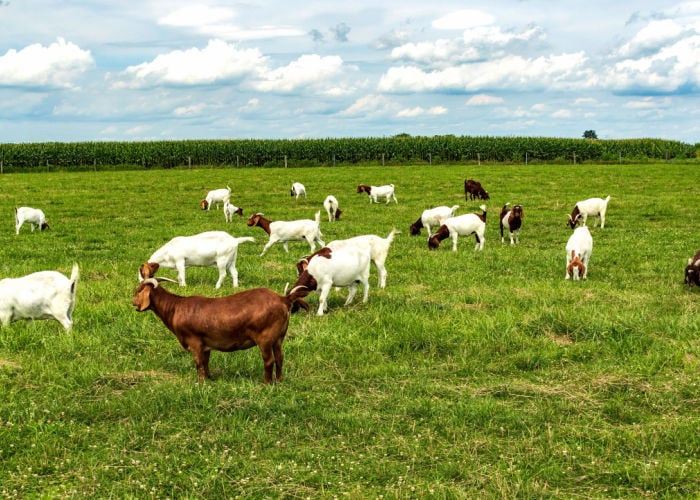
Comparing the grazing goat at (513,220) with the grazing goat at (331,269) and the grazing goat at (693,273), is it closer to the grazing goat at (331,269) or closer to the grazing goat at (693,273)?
the grazing goat at (693,273)

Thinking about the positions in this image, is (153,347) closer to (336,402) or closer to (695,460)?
(336,402)

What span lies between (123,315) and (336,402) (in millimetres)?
4775

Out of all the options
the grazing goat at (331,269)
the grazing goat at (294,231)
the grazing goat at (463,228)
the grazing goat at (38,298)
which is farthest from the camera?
the grazing goat at (463,228)

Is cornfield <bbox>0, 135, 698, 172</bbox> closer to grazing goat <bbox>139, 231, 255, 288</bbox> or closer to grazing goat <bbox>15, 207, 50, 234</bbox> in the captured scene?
grazing goat <bbox>15, 207, 50, 234</bbox>

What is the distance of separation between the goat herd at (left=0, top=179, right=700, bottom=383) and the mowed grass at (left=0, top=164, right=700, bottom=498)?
35 centimetres

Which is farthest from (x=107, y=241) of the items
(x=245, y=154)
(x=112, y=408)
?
(x=245, y=154)

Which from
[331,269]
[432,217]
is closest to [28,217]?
[432,217]

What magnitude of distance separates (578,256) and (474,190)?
753 inches

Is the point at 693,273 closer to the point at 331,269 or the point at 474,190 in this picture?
the point at 331,269

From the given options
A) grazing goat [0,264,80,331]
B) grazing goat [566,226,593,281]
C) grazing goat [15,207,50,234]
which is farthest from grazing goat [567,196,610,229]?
grazing goat [15,207,50,234]

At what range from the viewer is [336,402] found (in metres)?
7.31

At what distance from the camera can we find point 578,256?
14.4 metres

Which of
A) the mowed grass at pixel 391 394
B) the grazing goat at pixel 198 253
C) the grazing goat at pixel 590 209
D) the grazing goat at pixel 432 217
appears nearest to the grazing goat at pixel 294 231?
the mowed grass at pixel 391 394

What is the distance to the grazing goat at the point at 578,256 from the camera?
14.3m
